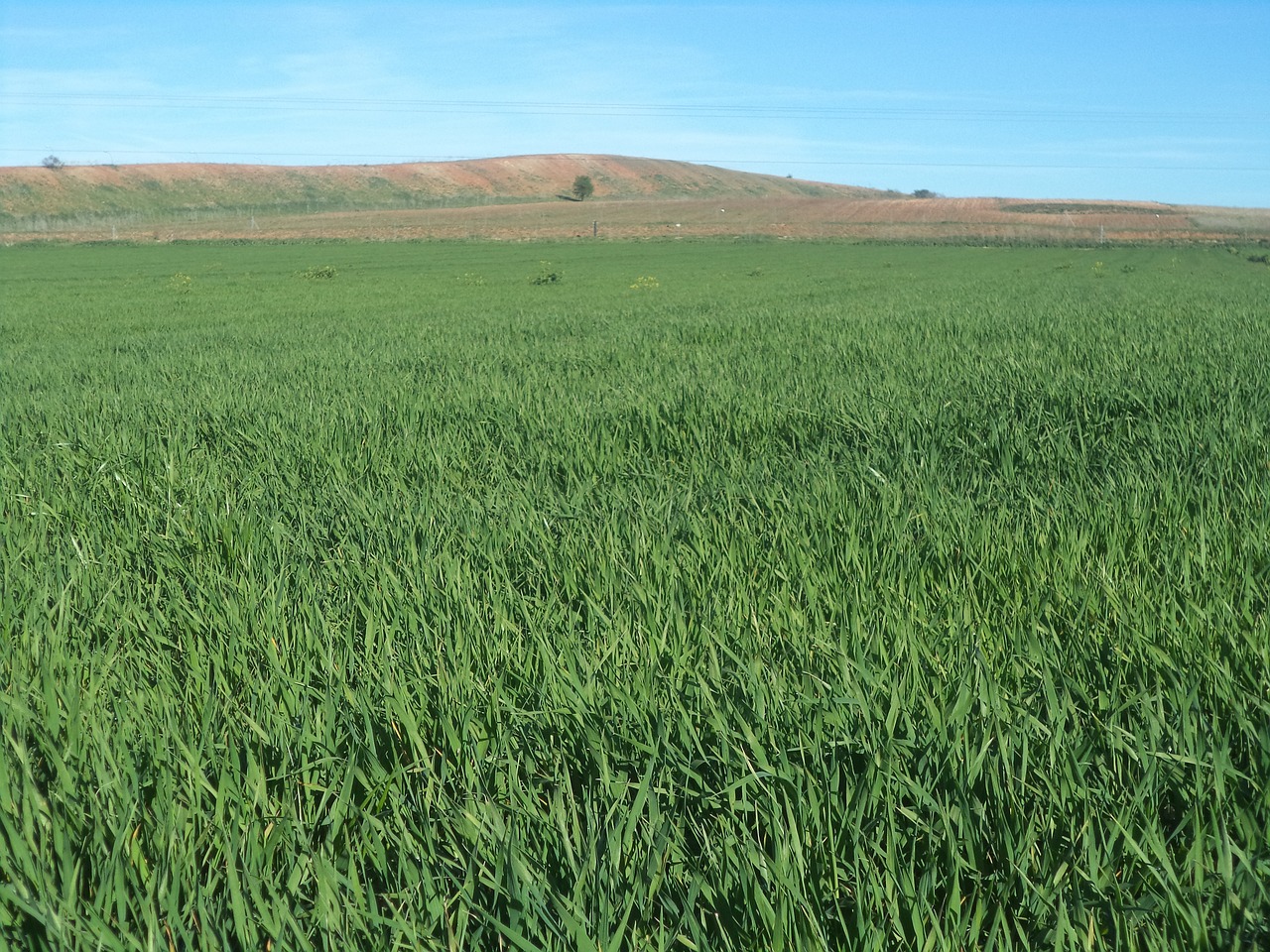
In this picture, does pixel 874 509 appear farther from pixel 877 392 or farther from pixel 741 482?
pixel 877 392

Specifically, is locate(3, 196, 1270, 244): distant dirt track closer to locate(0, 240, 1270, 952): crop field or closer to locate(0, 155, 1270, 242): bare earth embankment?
locate(0, 155, 1270, 242): bare earth embankment

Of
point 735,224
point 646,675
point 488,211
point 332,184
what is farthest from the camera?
point 332,184

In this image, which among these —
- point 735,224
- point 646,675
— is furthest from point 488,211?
point 646,675

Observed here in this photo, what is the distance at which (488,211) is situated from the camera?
8181 cm

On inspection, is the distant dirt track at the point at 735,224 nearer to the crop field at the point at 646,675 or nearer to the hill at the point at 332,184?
the hill at the point at 332,184

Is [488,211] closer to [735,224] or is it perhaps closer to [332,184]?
[735,224]

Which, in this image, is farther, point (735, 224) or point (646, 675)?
point (735, 224)

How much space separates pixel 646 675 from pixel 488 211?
84004mm

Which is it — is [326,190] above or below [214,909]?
above

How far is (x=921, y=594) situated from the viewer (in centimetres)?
242

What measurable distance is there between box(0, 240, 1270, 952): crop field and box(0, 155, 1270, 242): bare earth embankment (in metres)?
62.6

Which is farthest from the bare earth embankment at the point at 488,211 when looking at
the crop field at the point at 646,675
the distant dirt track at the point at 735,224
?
the crop field at the point at 646,675

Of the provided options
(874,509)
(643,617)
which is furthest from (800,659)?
(874,509)

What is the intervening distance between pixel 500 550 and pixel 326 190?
129m
